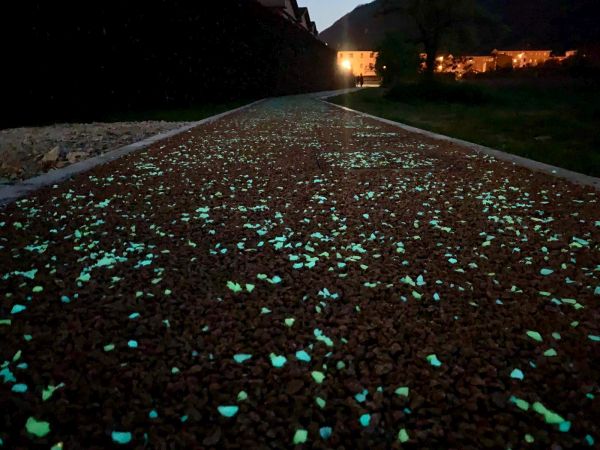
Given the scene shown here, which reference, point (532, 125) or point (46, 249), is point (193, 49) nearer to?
point (532, 125)

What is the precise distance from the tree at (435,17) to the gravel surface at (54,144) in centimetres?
2162

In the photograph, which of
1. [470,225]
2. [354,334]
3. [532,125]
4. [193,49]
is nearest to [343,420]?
[354,334]

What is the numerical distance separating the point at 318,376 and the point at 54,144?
18.2 ft

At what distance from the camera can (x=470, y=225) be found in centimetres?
253

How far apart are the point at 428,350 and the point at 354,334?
0.26 m

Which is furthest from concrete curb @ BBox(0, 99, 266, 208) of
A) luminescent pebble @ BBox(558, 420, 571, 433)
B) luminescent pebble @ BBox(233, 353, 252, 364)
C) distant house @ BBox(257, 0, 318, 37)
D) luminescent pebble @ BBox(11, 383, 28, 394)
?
distant house @ BBox(257, 0, 318, 37)

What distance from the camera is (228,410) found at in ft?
3.60

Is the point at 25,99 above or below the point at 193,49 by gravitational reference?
below

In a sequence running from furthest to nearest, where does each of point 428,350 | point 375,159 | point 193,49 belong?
point 193,49 → point 375,159 → point 428,350

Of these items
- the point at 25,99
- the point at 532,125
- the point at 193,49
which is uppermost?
the point at 193,49

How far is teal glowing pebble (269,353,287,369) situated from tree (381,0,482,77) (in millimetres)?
25617

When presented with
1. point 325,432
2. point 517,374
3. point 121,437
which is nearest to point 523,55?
point 517,374

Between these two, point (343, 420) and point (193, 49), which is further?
point (193, 49)

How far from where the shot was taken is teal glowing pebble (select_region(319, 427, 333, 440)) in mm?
1031
